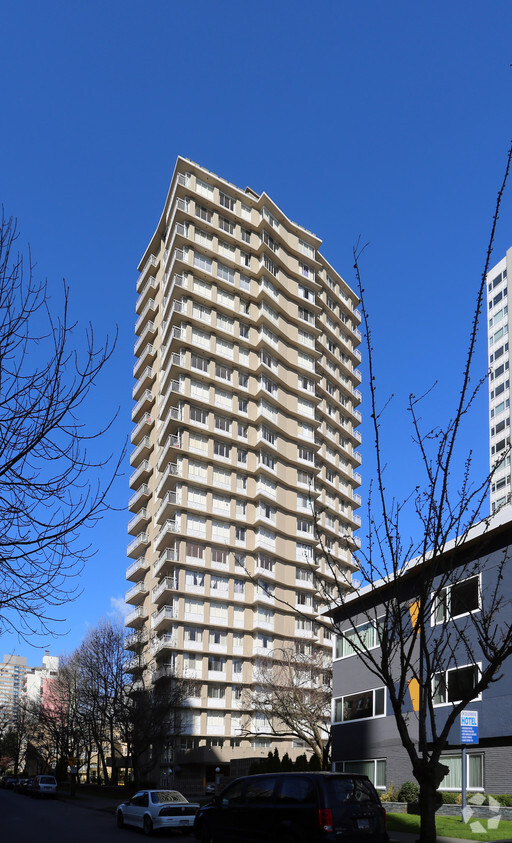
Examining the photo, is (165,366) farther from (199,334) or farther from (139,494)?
(139,494)

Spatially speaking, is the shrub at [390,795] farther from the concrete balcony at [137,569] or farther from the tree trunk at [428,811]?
the concrete balcony at [137,569]

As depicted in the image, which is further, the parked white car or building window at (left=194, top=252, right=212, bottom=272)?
building window at (left=194, top=252, right=212, bottom=272)

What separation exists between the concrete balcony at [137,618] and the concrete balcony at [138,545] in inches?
235

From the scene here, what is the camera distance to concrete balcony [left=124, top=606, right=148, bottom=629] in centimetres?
7912

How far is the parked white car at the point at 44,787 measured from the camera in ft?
186

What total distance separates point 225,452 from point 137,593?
16.2 m

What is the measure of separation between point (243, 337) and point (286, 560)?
74.5ft

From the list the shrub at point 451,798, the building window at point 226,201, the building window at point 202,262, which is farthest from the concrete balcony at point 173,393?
the shrub at point 451,798

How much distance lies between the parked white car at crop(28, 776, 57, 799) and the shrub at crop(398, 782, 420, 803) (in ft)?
119

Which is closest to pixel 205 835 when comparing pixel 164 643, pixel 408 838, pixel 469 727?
pixel 408 838

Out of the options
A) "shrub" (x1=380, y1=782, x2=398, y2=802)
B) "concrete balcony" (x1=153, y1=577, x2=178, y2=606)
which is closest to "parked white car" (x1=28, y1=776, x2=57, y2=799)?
"concrete balcony" (x1=153, y1=577, x2=178, y2=606)

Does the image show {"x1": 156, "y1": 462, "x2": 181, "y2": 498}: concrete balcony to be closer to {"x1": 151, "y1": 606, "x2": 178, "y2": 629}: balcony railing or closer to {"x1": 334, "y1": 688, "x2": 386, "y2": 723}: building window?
{"x1": 151, "y1": 606, "x2": 178, "y2": 629}: balcony railing

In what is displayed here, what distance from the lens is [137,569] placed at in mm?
82500

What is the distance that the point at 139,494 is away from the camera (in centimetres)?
8475
